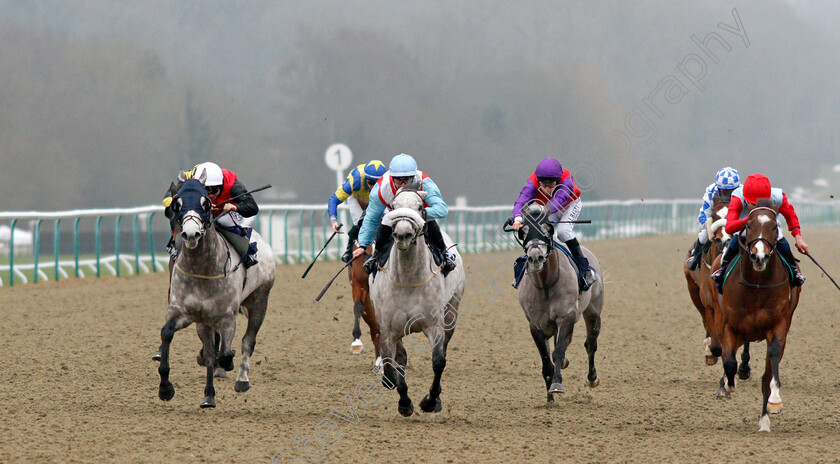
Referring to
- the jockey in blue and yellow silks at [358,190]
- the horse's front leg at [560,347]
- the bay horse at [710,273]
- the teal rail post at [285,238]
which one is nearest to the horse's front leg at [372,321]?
the jockey in blue and yellow silks at [358,190]

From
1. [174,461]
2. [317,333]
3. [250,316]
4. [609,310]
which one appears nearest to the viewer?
[174,461]

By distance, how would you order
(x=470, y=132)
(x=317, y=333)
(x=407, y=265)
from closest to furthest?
1. (x=407, y=265)
2. (x=317, y=333)
3. (x=470, y=132)

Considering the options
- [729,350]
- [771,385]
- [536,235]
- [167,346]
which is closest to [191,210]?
[167,346]

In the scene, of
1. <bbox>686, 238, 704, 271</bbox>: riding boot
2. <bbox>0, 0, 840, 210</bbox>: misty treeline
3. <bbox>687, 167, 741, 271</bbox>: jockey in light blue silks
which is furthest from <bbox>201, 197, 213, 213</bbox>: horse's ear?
<bbox>0, 0, 840, 210</bbox>: misty treeline

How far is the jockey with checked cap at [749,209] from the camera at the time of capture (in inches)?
263

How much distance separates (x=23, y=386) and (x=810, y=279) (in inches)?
546

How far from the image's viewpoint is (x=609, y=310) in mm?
13562

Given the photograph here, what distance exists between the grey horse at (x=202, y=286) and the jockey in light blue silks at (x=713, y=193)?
3.90 meters

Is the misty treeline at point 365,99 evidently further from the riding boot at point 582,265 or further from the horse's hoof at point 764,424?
the horse's hoof at point 764,424

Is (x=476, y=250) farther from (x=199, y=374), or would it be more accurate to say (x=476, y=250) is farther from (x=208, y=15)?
(x=208, y=15)

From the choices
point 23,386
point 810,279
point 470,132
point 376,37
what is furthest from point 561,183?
point 376,37

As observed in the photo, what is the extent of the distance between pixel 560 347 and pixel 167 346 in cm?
271

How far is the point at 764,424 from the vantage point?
21.2ft

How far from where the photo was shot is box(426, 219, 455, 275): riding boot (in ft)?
23.2
